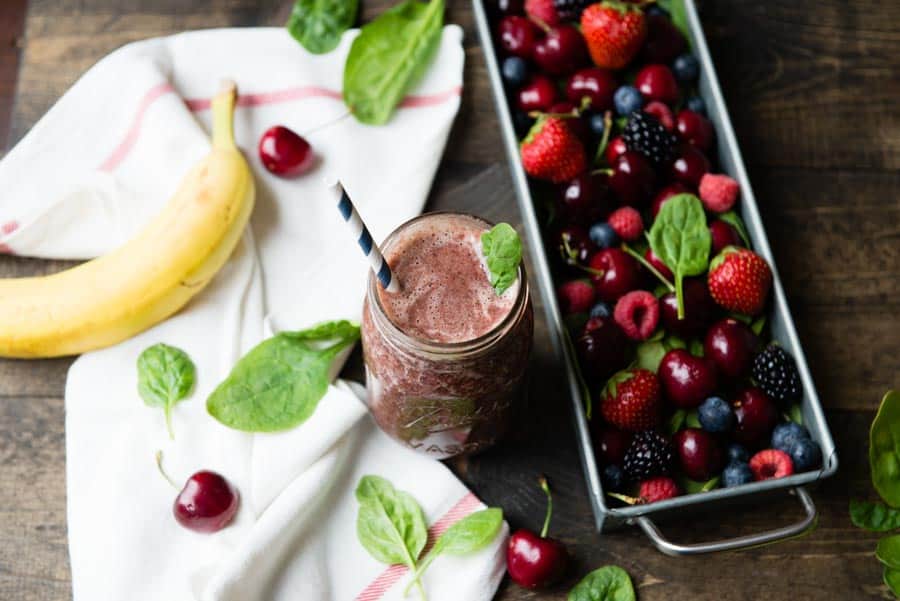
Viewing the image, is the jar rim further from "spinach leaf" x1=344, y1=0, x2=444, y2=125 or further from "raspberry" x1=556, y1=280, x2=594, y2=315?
"spinach leaf" x1=344, y1=0, x2=444, y2=125

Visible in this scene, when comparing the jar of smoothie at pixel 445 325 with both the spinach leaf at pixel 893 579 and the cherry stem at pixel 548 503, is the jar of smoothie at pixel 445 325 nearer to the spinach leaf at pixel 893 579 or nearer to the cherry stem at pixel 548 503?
the cherry stem at pixel 548 503

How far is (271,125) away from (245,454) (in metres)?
0.48

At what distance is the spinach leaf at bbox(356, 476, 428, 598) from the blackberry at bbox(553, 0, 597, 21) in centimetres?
72

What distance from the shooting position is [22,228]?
136cm

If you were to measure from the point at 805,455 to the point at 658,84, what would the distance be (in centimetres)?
54

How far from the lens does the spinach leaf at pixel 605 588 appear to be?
126 centimetres

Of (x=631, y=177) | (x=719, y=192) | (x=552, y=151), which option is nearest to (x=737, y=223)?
(x=719, y=192)

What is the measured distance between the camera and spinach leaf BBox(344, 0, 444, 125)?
4.77ft

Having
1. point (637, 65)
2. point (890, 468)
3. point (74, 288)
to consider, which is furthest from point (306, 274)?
point (890, 468)

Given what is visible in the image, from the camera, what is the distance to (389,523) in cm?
128

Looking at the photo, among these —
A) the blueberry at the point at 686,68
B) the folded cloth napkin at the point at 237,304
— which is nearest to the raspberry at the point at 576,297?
the folded cloth napkin at the point at 237,304

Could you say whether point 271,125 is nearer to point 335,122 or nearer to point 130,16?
point 335,122

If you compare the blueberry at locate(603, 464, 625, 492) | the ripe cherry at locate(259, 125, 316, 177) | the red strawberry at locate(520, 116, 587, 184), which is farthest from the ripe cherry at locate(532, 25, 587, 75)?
the blueberry at locate(603, 464, 625, 492)

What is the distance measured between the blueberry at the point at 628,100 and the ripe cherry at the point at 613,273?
210 millimetres
